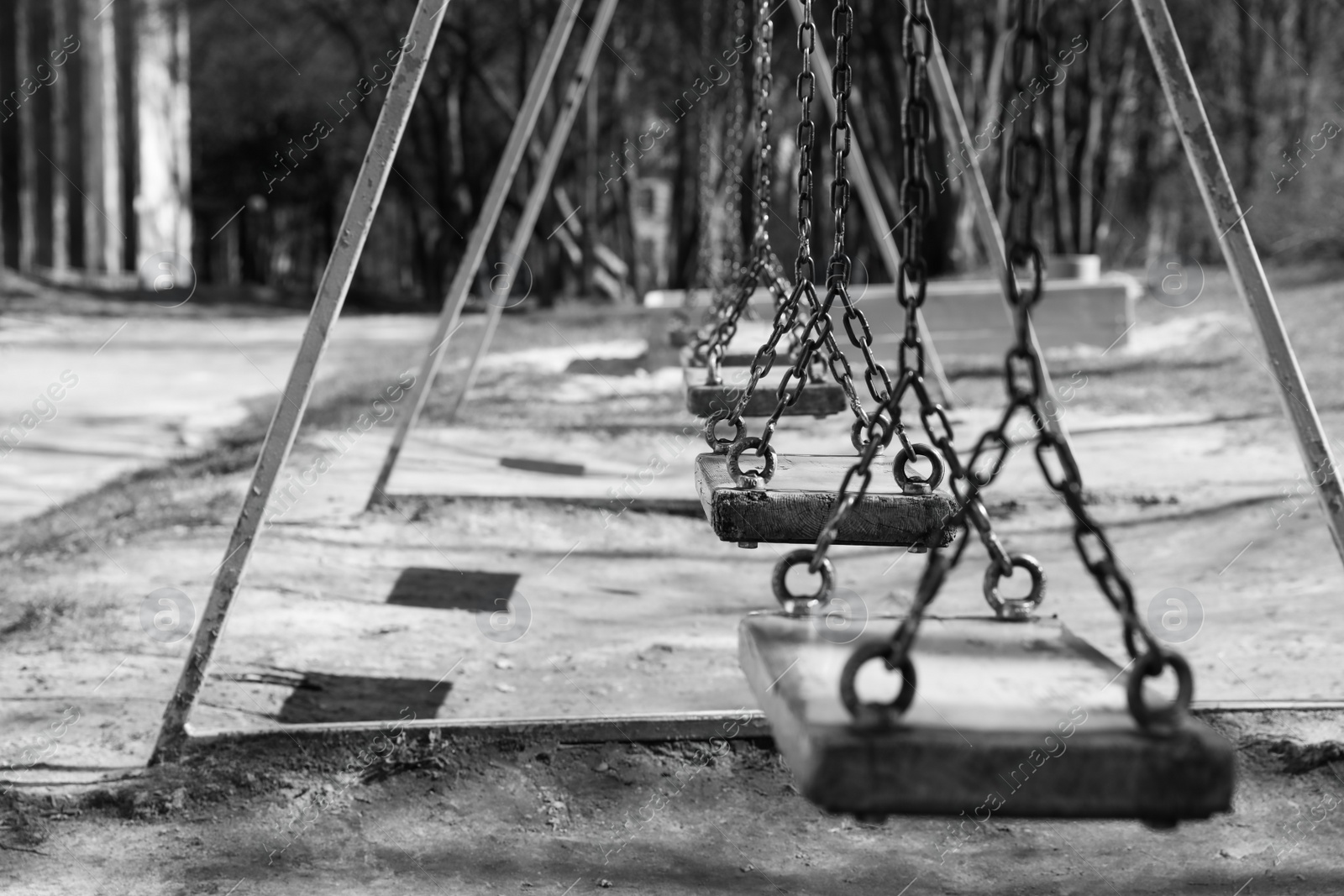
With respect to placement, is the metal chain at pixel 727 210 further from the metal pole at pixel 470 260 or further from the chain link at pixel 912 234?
the chain link at pixel 912 234

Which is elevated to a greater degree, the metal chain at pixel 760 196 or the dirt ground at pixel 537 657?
the metal chain at pixel 760 196

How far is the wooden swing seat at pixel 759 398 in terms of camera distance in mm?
3326

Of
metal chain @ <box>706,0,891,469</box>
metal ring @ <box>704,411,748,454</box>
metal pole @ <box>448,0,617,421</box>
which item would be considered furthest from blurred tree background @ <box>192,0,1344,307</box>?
metal chain @ <box>706,0,891,469</box>

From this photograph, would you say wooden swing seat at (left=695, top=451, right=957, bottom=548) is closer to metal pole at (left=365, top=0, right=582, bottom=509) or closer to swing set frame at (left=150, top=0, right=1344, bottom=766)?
swing set frame at (left=150, top=0, right=1344, bottom=766)

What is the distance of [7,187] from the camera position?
25.4 m

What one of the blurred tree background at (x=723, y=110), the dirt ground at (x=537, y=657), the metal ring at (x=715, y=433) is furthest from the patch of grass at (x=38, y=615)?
the blurred tree background at (x=723, y=110)

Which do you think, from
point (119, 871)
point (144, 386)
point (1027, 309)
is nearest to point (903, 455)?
point (1027, 309)

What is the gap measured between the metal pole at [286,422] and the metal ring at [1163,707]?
2240mm

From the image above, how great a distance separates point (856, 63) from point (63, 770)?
1558cm

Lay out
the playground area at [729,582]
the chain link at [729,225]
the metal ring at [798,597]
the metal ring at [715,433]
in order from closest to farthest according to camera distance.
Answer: the playground area at [729,582], the metal ring at [798,597], the metal ring at [715,433], the chain link at [729,225]

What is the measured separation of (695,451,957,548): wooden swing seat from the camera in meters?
2.13

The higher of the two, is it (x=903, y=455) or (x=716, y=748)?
(x=903, y=455)

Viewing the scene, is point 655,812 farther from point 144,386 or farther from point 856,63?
point 856,63

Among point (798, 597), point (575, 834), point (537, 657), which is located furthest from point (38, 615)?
point (798, 597)
